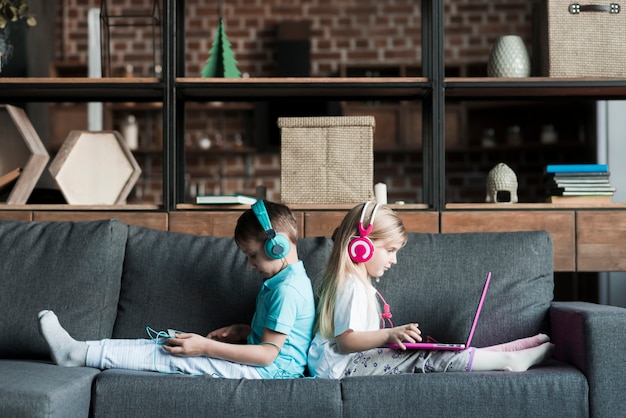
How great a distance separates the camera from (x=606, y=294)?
4.93 metres

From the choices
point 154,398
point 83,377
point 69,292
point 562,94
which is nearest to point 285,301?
point 154,398

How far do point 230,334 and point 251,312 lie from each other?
0.40ft

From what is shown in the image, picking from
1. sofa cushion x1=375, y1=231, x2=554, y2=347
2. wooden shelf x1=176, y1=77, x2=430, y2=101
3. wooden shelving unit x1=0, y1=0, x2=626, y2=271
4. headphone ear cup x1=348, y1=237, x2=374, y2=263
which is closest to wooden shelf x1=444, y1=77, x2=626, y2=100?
wooden shelving unit x1=0, y1=0, x2=626, y2=271

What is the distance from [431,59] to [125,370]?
1638 mm

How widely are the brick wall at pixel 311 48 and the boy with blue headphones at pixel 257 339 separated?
3.82 meters

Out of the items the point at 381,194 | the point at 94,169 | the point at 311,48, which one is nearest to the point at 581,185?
the point at 381,194

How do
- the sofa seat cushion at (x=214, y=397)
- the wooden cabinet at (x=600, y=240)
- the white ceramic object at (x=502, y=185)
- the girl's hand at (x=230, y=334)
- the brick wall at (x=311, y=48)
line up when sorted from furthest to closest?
the brick wall at (x=311, y=48) < the white ceramic object at (x=502, y=185) < the wooden cabinet at (x=600, y=240) < the girl's hand at (x=230, y=334) < the sofa seat cushion at (x=214, y=397)

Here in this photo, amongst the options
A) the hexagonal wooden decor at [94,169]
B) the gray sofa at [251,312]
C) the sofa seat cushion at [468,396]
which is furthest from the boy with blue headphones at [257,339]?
the hexagonal wooden decor at [94,169]

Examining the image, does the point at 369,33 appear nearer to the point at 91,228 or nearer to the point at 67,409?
the point at 91,228

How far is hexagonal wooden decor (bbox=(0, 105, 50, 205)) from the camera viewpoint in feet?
10.0

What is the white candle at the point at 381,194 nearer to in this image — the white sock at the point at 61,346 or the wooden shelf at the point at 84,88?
the wooden shelf at the point at 84,88

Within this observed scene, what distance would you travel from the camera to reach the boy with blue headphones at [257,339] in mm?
2176

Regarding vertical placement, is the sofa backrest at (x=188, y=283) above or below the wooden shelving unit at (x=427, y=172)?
below

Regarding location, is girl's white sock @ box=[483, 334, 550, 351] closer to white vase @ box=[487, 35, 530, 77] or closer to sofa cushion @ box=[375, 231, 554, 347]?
sofa cushion @ box=[375, 231, 554, 347]
